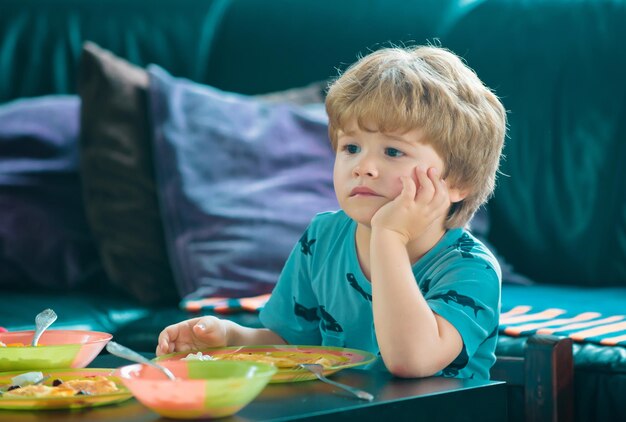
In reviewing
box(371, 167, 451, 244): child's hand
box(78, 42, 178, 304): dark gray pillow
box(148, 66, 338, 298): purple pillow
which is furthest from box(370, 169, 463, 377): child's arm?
box(78, 42, 178, 304): dark gray pillow

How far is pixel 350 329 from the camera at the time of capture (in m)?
1.39

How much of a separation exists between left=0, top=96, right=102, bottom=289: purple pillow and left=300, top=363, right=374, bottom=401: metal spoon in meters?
1.35

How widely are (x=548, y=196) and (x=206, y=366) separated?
4.75 feet

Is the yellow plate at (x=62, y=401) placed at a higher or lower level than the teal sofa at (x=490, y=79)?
lower

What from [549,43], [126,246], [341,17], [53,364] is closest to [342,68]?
[341,17]

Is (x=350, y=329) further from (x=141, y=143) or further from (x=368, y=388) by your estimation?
(x=141, y=143)

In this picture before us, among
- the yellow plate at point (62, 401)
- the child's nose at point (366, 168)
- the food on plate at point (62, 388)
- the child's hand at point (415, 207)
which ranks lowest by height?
the yellow plate at point (62, 401)

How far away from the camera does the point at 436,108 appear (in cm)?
129

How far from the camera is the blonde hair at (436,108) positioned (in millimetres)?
1282

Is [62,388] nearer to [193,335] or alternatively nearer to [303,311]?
[193,335]

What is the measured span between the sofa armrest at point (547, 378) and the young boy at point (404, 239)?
0.07 m

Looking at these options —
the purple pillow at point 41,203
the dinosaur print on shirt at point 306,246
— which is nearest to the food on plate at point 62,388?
the dinosaur print on shirt at point 306,246

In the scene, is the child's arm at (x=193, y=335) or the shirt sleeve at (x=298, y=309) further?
the shirt sleeve at (x=298, y=309)

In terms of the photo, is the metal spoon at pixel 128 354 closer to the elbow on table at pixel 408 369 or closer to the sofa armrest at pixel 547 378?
the elbow on table at pixel 408 369
